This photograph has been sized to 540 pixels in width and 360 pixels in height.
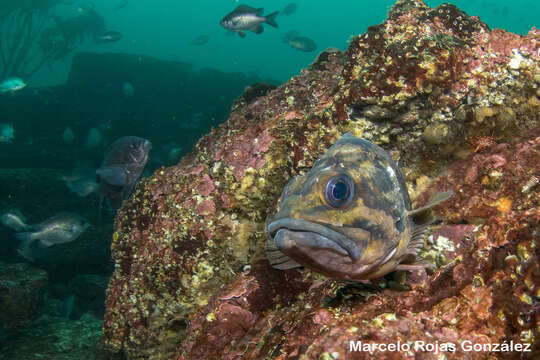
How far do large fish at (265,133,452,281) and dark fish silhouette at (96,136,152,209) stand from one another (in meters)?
4.40

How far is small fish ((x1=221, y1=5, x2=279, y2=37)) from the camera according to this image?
Result: 9.66 metres

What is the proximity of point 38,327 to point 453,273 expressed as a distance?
28.6 feet

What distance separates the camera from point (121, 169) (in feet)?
18.1

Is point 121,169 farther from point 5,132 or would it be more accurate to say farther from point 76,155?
point 5,132

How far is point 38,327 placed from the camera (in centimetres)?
721

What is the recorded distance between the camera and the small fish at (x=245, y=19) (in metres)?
9.66

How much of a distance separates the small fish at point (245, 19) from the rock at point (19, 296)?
8.35 metres

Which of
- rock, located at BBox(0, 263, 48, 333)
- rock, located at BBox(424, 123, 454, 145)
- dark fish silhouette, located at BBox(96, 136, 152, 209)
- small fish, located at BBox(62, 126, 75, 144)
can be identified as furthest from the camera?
small fish, located at BBox(62, 126, 75, 144)

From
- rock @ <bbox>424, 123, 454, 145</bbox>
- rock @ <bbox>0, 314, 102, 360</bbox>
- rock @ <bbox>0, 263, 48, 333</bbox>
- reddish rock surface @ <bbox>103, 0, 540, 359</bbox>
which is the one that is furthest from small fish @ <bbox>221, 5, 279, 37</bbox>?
rock @ <bbox>0, 314, 102, 360</bbox>

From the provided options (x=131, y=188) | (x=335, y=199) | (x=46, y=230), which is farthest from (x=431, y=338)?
(x=46, y=230)

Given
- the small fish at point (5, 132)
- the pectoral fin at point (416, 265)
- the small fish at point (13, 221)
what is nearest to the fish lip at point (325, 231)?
the pectoral fin at point (416, 265)

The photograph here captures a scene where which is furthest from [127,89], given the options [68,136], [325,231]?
[325,231]

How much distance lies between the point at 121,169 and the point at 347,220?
4873 millimetres

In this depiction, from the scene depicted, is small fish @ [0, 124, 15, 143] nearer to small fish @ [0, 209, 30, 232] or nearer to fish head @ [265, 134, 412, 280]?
small fish @ [0, 209, 30, 232]
